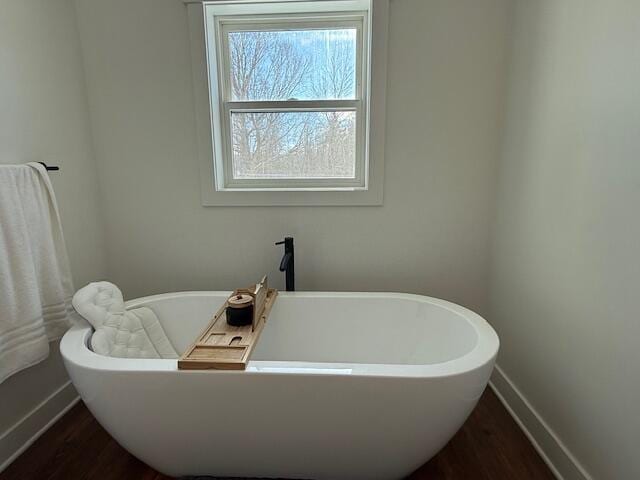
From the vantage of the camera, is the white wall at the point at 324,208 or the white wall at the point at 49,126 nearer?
the white wall at the point at 49,126

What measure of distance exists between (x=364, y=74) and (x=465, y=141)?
2.13 feet

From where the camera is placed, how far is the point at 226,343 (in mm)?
1266

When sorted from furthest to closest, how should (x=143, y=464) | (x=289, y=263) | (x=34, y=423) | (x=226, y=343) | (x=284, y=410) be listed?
1. (x=289, y=263)
2. (x=34, y=423)
3. (x=143, y=464)
4. (x=226, y=343)
5. (x=284, y=410)

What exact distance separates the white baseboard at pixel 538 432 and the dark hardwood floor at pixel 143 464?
3 centimetres

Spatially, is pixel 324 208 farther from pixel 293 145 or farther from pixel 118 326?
pixel 118 326

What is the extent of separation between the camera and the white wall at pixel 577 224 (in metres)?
1.06

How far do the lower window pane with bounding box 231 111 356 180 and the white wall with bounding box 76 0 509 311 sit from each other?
0.80 feet

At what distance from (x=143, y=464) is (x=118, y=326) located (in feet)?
1.84

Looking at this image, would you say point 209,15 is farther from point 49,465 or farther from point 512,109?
point 49,465

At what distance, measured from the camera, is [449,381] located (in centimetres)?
106

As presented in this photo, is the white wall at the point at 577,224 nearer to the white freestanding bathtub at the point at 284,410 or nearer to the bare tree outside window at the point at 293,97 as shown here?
the white freestanding bathtub at the point at 284,410

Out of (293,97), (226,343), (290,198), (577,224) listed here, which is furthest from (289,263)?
(577,224)

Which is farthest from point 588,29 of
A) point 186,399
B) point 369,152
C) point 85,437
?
point 85,437

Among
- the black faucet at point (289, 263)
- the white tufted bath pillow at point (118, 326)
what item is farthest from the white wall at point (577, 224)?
the white tufted bath pillow at point (118, 326)
